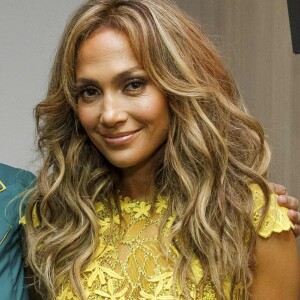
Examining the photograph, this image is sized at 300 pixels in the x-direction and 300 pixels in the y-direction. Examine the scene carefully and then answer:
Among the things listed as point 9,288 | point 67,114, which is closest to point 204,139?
point 67,114

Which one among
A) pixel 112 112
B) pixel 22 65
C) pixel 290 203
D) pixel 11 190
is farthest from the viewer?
pixel 22 65

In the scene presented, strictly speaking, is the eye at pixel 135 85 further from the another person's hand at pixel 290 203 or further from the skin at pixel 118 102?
the another person's hand at pixel 290 203

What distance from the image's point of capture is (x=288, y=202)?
1.82 metres

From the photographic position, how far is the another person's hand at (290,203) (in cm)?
181

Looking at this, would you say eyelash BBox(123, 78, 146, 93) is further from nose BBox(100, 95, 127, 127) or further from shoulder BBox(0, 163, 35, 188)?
shoulder BBox(0, 163, 35, 188)

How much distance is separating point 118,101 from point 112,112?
3 cm

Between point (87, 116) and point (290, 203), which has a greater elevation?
point (87, 116)

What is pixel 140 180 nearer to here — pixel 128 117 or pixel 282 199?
pixel 128 117

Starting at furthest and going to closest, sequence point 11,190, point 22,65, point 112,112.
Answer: point 22,65, point 11,190, point 112,112

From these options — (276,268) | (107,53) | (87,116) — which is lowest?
(276,268)

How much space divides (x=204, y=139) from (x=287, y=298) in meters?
0.41

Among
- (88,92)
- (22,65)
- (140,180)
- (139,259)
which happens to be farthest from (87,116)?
(22,65)

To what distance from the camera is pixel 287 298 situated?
5.90 feet

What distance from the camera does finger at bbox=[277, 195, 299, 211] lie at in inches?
71.2
